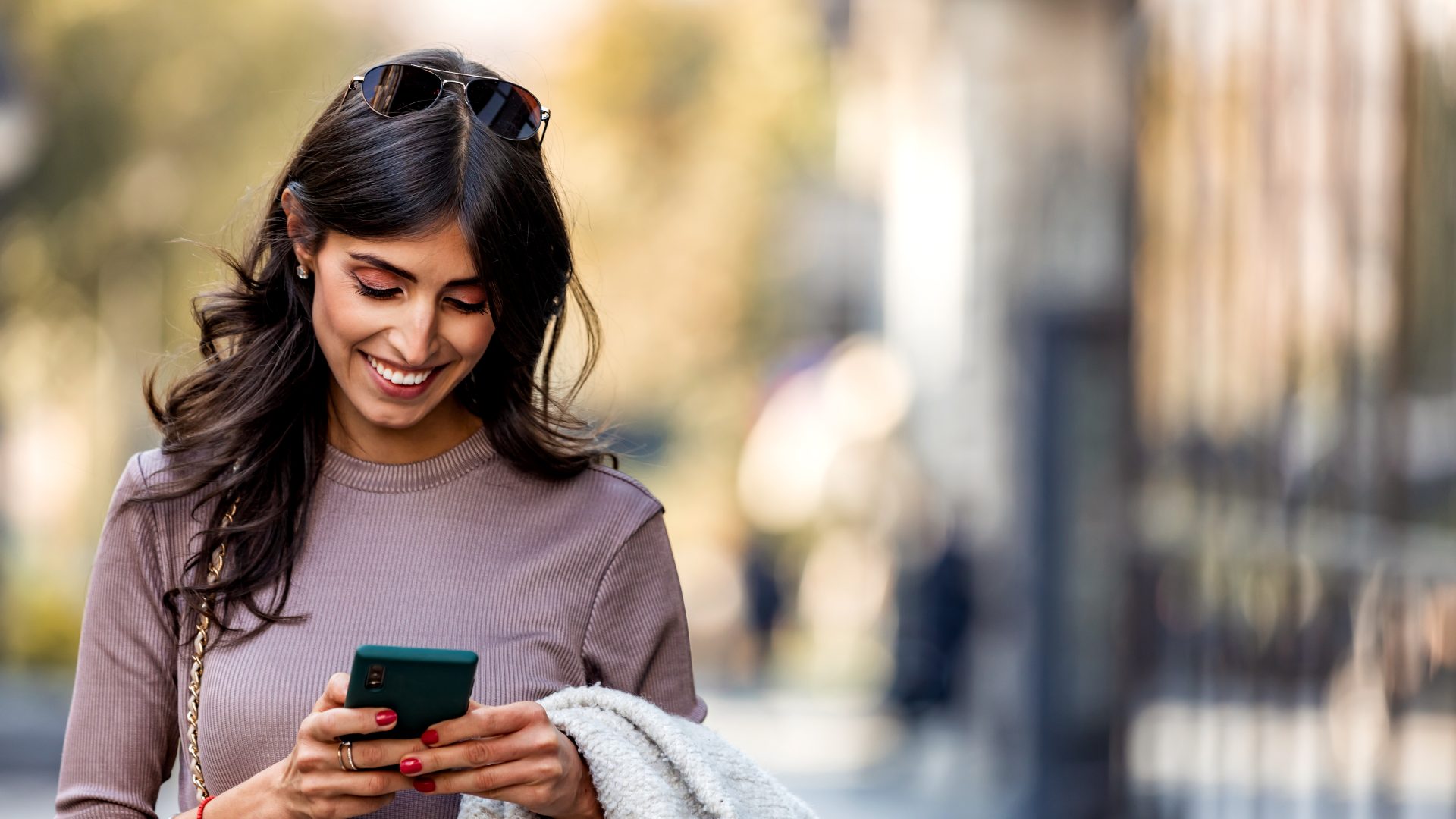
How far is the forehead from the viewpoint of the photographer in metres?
2.75

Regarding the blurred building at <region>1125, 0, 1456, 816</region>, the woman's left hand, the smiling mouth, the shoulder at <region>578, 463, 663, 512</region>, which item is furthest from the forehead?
the blurred building at <region>1125, 0, 1456, 816</region>

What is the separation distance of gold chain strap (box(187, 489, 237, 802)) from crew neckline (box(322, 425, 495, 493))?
0.21 meters

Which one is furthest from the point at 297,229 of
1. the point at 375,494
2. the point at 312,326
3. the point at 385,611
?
the point at 385,611

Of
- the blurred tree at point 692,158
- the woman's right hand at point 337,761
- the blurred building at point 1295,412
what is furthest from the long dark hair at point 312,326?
the blurred tree at point 692,158

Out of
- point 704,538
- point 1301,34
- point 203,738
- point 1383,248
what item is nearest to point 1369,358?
point 1383,248

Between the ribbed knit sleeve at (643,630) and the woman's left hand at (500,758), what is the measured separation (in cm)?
39

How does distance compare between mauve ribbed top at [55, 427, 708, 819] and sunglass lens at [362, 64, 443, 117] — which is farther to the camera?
sunglass lens at [362, 64, 443, 117]

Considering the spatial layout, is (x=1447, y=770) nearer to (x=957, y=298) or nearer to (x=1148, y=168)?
(x=1148, y=168)

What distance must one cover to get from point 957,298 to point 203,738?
16052 mm

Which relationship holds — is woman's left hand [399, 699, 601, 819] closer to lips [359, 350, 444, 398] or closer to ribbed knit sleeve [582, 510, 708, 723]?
ribbed knit sleeve [582, 510, 708, 723]

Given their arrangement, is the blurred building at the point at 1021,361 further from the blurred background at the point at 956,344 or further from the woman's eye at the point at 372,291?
the woman's eye at the point at 372,291

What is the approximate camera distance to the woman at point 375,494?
2762mm

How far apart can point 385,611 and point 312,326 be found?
472 millimetres

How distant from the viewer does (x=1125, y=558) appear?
757 centimetres
